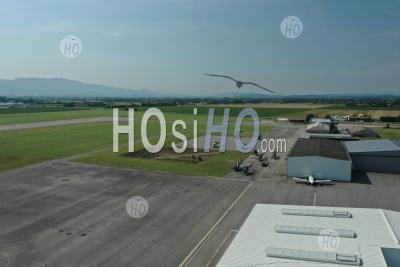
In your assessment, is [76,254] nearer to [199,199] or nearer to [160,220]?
[160,220]

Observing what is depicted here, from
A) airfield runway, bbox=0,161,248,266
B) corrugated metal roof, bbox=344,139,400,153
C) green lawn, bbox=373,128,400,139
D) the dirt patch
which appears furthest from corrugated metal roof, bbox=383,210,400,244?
green lawn, bbox=373,128,400,139

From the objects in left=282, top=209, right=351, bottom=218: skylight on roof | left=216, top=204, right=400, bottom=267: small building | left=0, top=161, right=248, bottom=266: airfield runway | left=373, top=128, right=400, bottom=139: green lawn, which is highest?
left=373, top=128, right=400, bottom=139: green lawn

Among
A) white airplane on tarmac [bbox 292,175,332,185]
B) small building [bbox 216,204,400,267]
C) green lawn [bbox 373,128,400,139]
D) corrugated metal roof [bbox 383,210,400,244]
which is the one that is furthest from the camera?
green lawn [bbox 373,128,400,139]

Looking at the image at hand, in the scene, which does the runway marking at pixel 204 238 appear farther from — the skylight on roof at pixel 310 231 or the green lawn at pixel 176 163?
the green lawn at pixel 176 163

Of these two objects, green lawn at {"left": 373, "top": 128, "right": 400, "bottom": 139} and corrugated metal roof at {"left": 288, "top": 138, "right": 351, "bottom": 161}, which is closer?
corrugated metal roof at {"left": 288, "top": 138, "right": 351, "bottom": 161}

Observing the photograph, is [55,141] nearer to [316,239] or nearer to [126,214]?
[126,214]

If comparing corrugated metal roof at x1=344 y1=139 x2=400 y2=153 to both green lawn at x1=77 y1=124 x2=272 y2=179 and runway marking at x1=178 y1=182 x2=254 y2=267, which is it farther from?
runway marking at x1=178 y1=182 x2=254 y2=267

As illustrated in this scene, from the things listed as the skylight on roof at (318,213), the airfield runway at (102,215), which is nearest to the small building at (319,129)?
the airfield runway at (102,215)

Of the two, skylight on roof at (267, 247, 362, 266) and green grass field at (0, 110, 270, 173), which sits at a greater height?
skylight on roof at (267, 247, 362, 266)
